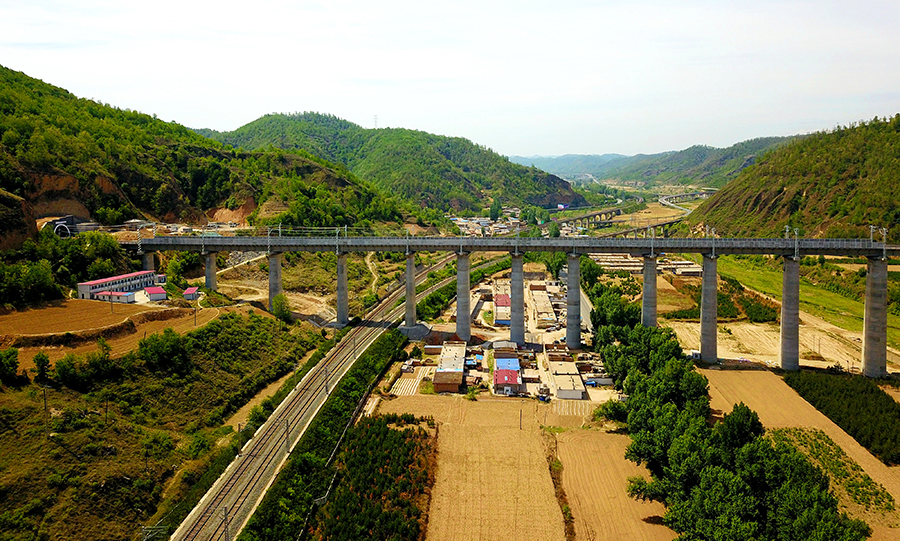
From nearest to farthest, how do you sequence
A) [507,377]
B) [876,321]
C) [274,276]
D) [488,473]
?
1. [488,473]
2. [507,377]
3. [876,321]
4. [274,276]

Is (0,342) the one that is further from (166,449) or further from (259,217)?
(259,217)

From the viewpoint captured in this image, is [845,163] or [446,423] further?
[845,163]

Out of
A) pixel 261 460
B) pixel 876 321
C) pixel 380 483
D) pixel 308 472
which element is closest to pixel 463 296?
pixel 380 483

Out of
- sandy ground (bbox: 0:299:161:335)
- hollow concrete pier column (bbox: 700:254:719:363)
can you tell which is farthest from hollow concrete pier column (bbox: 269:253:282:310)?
hollow concrete pier column (bbox: 700:254:719:363)

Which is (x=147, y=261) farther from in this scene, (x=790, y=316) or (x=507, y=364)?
(x=790, y=316)

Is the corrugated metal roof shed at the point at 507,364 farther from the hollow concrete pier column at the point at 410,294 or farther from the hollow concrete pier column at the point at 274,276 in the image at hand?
the hollow concrete pier column at the point at 274,276

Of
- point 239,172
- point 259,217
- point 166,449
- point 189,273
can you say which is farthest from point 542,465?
point 239,172
